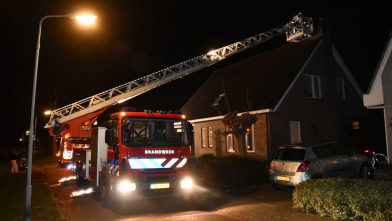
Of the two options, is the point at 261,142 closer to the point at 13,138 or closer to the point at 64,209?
the point at 64,209

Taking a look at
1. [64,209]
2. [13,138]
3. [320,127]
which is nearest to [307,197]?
[64,209]

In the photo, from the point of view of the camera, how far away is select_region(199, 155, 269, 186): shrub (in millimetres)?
12094

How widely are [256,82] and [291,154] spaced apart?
905cm

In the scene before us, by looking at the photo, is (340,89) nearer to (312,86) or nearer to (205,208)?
(312,86)

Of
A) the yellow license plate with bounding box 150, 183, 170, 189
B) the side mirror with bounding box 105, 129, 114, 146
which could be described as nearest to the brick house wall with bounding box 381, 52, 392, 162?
the yellow license plate with bounding box 150, 183, 170, 189

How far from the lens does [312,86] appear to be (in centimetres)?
1812

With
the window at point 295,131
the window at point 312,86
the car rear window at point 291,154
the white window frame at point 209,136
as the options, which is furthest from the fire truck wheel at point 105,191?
the window at point 312,86

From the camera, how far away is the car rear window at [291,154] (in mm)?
9879

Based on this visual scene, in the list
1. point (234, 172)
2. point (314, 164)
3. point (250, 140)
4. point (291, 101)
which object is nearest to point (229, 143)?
point (250, 140)

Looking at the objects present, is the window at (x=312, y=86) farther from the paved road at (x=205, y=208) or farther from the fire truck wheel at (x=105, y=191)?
the fire truck wheel at (x=105, y=191)

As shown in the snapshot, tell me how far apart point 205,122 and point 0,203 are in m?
12.5

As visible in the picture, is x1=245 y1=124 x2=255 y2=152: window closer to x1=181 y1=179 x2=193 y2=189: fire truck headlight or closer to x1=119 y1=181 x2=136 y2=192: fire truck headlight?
x1=181 y1=179 x2=193 y2=189: fire truck headlight

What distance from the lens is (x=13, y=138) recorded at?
7294 centimetres

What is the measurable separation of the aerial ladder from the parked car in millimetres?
8169
